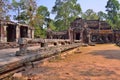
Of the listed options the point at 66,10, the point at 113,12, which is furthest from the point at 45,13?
the point at 113,12

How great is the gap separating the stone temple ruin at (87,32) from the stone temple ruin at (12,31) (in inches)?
451

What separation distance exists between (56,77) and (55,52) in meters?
4.34

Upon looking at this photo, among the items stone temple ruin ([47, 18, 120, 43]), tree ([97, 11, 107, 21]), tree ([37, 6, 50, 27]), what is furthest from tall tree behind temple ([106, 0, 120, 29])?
tree ([37, 6, 50, 27])

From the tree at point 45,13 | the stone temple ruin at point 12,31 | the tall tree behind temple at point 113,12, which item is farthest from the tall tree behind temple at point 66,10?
the stone temple ruin at point 12,31

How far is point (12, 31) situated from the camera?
962 inches

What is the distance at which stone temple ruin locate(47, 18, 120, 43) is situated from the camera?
3650 centimetres

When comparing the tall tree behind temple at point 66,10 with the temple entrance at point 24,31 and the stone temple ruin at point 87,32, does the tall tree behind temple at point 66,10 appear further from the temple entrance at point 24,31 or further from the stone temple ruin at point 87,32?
the temple entrance at point 24,31

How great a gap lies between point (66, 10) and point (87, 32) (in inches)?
664

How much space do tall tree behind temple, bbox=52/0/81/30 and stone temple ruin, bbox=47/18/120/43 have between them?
6852 millimetres

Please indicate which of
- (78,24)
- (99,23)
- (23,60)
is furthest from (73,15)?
(23,60)

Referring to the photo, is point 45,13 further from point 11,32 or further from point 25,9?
point 11,32

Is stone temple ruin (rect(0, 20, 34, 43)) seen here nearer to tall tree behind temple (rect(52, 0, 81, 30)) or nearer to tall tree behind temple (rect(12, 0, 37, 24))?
tall tree behind temple (rect(12, 0, 37, 24))

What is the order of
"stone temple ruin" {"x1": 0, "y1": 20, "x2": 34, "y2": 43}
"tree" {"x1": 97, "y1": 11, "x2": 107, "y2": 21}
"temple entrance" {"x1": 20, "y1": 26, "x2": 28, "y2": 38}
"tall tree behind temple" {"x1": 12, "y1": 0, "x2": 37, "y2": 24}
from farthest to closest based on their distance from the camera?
"tree" {"x1": 97, "y1": 11, "x2": 107, "y2": 21} → "tall tree behind temple" {"x1": 12, "y1": 0, "x2": 37, "y2": 24} → "temple entrance" {"x1": 20, "y1": 26, "x2": 28, "y2": 38} → "stone temple ruin" {"x1": 0, "y1": 20, "x2": 34, "y2": 43}

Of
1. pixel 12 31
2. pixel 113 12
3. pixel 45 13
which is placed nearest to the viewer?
pixel 12 31
